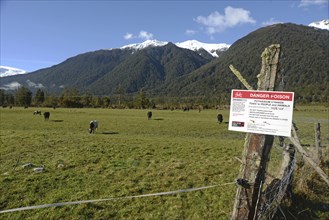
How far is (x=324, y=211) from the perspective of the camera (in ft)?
22.9

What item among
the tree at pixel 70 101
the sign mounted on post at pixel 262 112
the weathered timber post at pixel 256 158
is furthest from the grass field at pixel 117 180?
the tree at pixel 70 101

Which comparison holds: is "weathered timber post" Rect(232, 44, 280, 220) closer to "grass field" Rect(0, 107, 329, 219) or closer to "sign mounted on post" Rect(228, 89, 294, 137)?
"sign mounted on post" Rect(228, 89, 294, 137)

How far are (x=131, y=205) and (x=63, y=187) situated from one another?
231 cm

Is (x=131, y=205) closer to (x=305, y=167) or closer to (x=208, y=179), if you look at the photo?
(x=208, y=179)

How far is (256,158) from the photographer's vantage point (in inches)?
178

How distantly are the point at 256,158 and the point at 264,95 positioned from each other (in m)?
0.95

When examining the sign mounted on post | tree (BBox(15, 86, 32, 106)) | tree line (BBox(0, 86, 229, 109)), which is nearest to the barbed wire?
the sign mounted on post

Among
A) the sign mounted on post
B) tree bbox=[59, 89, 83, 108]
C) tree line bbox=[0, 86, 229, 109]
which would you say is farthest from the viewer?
tree bbox=[59, 89, 83, 108]

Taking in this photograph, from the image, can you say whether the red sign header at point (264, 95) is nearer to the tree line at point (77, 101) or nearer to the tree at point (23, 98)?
the tree line at point (77, 101)

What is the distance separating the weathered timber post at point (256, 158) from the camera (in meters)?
4.52

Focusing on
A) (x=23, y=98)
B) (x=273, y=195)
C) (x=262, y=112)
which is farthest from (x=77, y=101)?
(x=262, y=112)

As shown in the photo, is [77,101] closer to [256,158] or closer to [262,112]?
[256,158]

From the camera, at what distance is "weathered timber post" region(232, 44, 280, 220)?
4516 millimetres

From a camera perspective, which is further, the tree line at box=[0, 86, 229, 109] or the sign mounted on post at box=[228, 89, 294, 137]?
the tree line at box=[0, 86, 229, 109]
